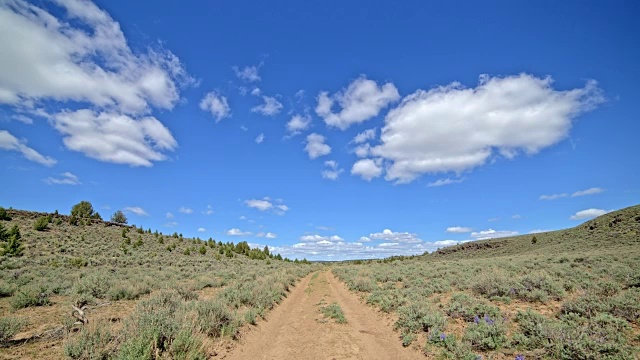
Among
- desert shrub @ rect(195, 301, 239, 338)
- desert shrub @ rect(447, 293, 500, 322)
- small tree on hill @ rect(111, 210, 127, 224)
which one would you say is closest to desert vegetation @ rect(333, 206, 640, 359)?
desert shrub @ rect(447, 293, 500, 322)

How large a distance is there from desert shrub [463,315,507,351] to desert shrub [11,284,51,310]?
54.1 feet

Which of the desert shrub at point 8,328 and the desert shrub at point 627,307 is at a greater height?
the desert shrub at point 8,328

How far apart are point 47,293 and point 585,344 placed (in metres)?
19.7

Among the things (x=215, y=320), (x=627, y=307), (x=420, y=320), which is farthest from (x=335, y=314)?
(x=627, y=307)

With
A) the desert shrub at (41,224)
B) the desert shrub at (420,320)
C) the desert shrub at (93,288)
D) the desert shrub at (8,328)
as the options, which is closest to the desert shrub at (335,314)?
the desert shrub at (420,320)

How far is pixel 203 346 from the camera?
290 inches

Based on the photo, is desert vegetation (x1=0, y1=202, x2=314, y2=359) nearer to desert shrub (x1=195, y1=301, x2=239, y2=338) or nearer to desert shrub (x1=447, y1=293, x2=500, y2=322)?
desert shrub (x1=195, y1=301, x2=239, y2=338)

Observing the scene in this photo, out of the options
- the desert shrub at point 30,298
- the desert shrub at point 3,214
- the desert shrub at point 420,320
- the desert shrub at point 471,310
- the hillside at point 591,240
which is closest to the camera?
the desert shrub at point 420,320

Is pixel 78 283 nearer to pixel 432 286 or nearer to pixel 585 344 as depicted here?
pixel 432 286

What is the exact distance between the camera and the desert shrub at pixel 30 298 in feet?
37.9

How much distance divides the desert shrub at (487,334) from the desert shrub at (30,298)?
1650 cm

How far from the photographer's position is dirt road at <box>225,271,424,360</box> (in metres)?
8.16

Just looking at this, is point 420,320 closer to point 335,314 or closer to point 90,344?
point 335,314

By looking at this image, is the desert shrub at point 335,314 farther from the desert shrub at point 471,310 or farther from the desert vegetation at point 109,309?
the desert shrub at point 471,310
